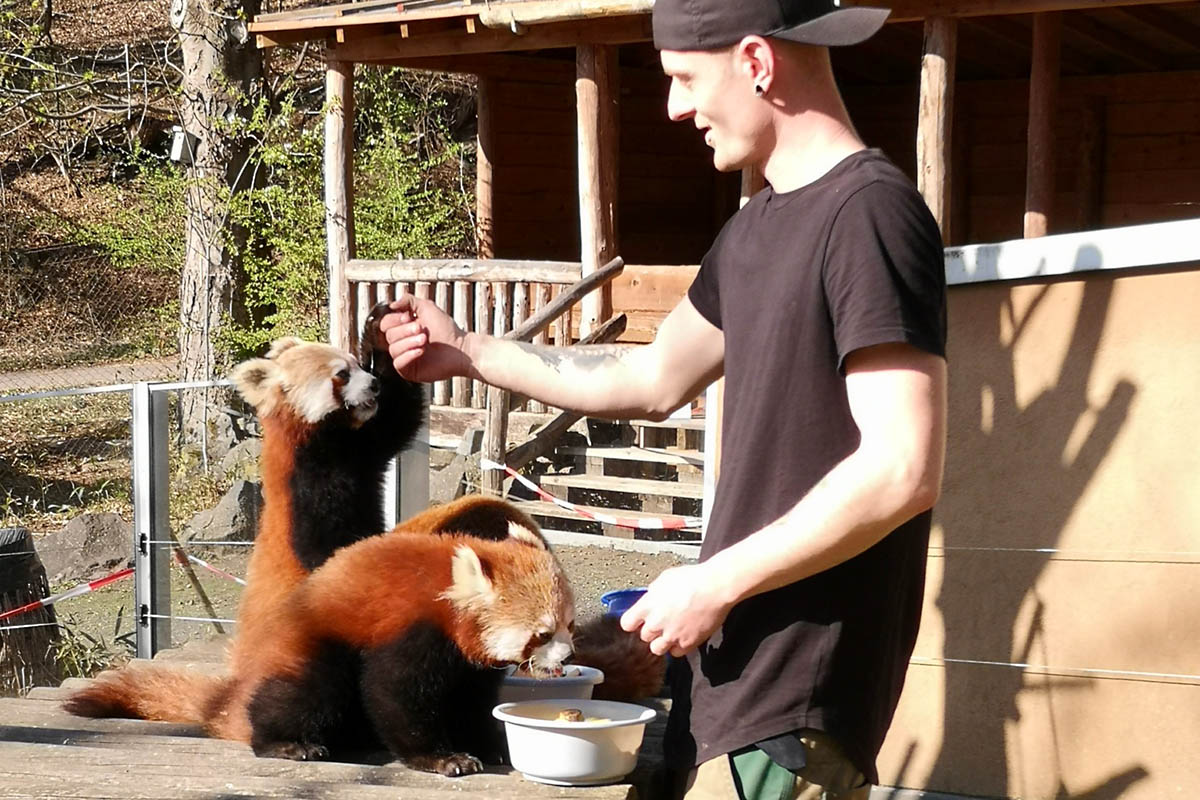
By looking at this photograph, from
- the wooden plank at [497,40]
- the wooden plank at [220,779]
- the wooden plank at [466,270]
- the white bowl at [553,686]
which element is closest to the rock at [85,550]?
the wooden plank at [466,270]

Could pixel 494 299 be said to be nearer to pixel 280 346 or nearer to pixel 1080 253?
pixel 280 346

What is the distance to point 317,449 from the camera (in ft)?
13.5

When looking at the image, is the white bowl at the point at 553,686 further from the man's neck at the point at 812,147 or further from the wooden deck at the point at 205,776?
the man's neck at the point at 812,147

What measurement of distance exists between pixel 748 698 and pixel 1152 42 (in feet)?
40.5

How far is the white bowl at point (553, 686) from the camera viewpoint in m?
3.31

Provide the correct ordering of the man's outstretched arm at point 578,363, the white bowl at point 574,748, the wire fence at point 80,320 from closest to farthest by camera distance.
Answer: the man's outstretched arm at point 578,363, the white bowl at point 574,748, the wire fence at point 80,320

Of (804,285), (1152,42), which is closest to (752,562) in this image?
(804,285)

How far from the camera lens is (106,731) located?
371 centimetres

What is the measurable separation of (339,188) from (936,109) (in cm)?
551

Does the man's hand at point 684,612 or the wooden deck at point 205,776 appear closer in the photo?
the man's hand at point 684,612

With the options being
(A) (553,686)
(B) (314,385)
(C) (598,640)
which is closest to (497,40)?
(B) (314,385)

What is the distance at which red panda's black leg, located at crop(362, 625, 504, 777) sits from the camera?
307cm

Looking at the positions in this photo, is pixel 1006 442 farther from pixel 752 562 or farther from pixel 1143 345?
pixel 752 562

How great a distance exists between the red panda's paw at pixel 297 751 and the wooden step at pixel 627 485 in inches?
270
